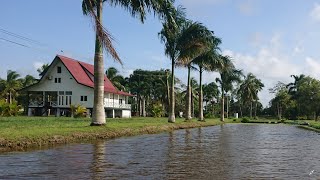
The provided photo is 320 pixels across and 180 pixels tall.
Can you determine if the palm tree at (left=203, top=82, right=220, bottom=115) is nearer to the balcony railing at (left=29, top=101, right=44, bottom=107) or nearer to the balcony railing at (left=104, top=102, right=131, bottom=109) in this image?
the balcony railing at (left=104, top=102, right=131, bottom=109)

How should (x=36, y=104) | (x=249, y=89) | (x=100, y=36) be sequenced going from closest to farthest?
1. (x=100, y=36)
2. (x=36, y=104)
3. (x=249, y=89)

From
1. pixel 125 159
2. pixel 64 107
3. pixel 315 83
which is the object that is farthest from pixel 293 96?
pixel 125 159

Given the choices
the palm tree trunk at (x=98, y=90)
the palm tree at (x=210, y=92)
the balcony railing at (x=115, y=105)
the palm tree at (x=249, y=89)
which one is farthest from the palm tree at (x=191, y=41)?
the palm tree at (x=210, y=92)

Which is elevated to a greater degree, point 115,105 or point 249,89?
point 249,89

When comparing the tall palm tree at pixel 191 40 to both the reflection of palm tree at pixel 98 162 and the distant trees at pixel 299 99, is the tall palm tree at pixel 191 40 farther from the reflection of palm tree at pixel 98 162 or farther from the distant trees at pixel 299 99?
the distant trees at pixel 299 99

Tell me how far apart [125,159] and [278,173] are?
17.7 feet

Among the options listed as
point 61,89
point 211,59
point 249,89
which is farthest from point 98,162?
point 249,89

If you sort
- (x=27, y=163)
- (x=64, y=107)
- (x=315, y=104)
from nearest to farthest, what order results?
(x=27, y=163), (x=64, y=107), (x=315, y=104)

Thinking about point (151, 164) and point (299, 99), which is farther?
point (299, 99)

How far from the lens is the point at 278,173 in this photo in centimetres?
1214

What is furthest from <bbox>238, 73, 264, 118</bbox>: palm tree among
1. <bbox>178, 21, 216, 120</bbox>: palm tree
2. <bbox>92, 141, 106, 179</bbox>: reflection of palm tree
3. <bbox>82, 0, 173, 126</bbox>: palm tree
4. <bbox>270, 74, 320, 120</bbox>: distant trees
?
<bbox>92, 141, 106, 179</bbox>: reflection of palm tree

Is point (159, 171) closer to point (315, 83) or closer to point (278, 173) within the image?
point (278, 173)

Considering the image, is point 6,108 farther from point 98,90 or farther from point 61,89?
point 98,90

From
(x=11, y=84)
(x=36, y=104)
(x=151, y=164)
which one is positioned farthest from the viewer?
(x=11, y=84)
